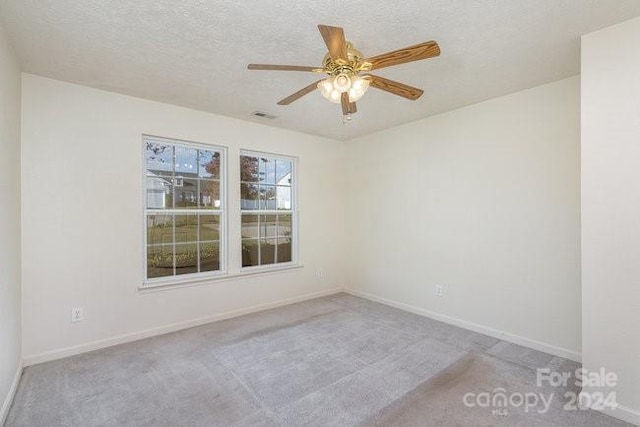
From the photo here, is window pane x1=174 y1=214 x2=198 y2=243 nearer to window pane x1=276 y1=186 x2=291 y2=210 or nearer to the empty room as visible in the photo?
the empty room

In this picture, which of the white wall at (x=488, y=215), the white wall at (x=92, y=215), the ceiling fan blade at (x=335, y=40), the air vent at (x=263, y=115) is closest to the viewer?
the ceiling fan blade at (x=335, y=40)

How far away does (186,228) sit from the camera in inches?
142

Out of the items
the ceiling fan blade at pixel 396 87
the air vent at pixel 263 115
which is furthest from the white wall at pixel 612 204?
the air vent at pixel 263 115

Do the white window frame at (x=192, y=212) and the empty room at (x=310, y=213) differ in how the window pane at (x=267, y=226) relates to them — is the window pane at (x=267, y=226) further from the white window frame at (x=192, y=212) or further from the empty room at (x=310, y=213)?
the white window frame at (x=192, y=212)

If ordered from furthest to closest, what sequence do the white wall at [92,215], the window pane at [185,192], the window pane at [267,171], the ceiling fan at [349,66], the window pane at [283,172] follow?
the window pane at [283,172] → the window pane at [267,171] → the window pane at [185,192] → the white wall at [92,215] → the ceiling fan at [349,66]

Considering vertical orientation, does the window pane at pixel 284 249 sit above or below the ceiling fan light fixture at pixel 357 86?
below

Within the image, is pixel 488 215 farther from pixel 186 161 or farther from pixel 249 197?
pixel 186 161

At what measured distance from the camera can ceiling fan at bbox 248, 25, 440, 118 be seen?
1626 millimetres

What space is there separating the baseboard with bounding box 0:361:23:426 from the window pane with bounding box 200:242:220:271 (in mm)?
1713

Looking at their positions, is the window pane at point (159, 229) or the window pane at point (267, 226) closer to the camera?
the window pane at point (159, 229)

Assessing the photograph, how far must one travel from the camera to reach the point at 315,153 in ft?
15.6

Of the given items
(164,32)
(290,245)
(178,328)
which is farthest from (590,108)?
(178,328)

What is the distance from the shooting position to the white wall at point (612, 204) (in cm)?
192

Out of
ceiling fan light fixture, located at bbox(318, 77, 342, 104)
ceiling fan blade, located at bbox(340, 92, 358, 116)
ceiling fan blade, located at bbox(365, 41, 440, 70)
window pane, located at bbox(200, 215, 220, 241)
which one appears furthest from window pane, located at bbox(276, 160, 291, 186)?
ceiling fan blade, located at bbox(365, 41, 440, 70)
